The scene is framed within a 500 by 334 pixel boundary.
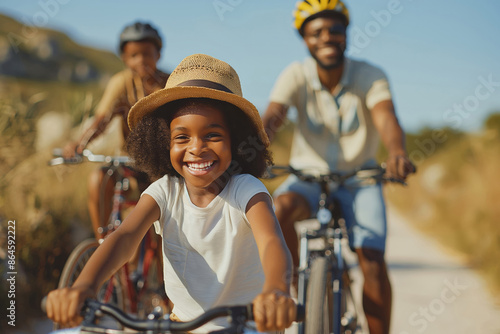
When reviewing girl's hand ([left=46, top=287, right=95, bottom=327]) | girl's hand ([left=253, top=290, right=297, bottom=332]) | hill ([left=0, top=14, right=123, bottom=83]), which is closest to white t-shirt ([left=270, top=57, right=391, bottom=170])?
girl's hand ([left=253, top=290, right=297, bottom=332])

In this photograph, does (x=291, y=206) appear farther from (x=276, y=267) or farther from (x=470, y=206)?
(x=470, y=206)

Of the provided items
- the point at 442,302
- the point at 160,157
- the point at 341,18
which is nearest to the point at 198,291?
the point at 160,157

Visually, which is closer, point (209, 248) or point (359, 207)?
point (209, 248)

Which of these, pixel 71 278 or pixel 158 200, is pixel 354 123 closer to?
pixel 158 200

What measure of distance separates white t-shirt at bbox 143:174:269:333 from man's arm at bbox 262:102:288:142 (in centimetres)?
112

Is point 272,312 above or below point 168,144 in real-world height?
below

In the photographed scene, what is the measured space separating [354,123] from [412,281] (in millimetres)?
4476

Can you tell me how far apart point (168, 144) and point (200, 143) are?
1.36 feet

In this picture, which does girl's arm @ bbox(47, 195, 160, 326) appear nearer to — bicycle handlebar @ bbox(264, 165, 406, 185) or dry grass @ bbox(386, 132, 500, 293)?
bicycle handlebar @ bbox(264, 165, 406, 185)

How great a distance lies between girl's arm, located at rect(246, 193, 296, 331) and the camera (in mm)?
1518

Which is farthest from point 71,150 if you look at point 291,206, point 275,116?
point 291,206

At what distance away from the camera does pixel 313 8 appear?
134 inches

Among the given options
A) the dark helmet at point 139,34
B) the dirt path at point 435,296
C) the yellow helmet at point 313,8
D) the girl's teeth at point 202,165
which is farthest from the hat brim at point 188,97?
the dirt path at point 435,296

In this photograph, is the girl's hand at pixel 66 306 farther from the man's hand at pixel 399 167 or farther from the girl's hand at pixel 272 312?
the man's hand at pixel 399 167
